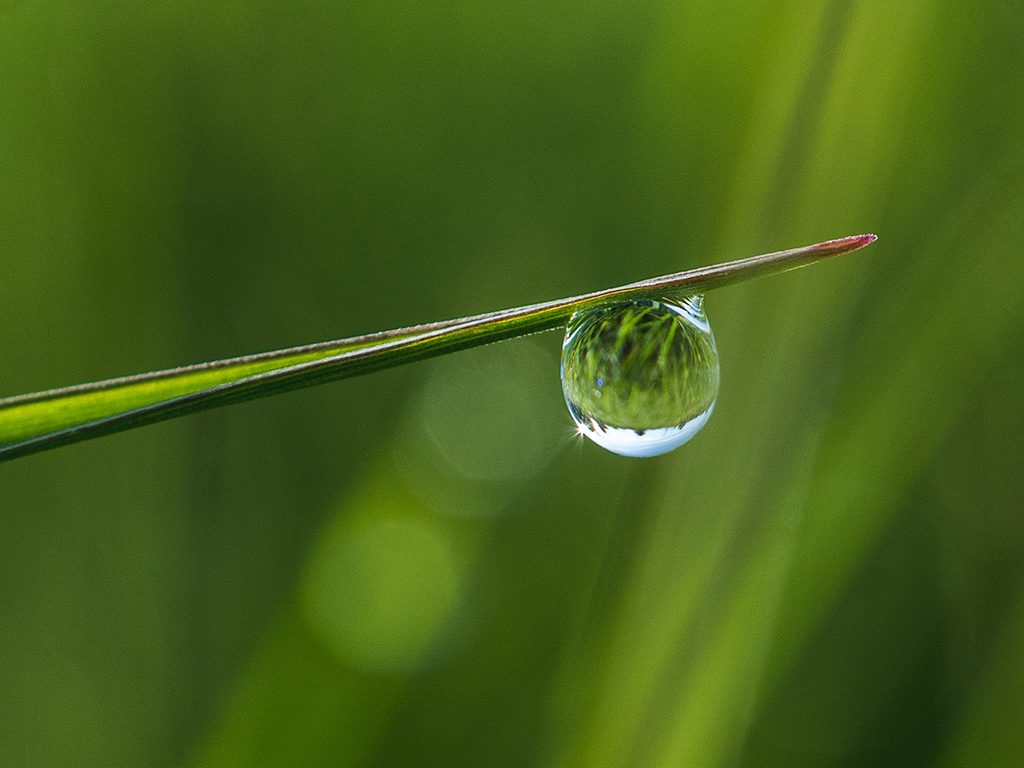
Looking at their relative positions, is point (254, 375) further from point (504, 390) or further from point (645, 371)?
point (504, 390)

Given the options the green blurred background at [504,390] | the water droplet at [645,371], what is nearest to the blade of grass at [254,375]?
the water droplet at [645,371]

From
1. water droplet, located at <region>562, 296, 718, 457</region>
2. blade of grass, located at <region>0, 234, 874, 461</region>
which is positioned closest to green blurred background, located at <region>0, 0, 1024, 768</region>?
water droplet, located at <region>562, 296, 718, 457</region>

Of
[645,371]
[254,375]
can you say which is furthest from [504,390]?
[254,375]

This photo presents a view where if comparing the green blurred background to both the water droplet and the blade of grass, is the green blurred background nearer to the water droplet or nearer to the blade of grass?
the water droplet

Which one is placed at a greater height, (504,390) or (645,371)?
(645,371)

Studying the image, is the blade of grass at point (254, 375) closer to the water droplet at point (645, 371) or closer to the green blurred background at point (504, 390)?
the water droplet at point (645, 371)
